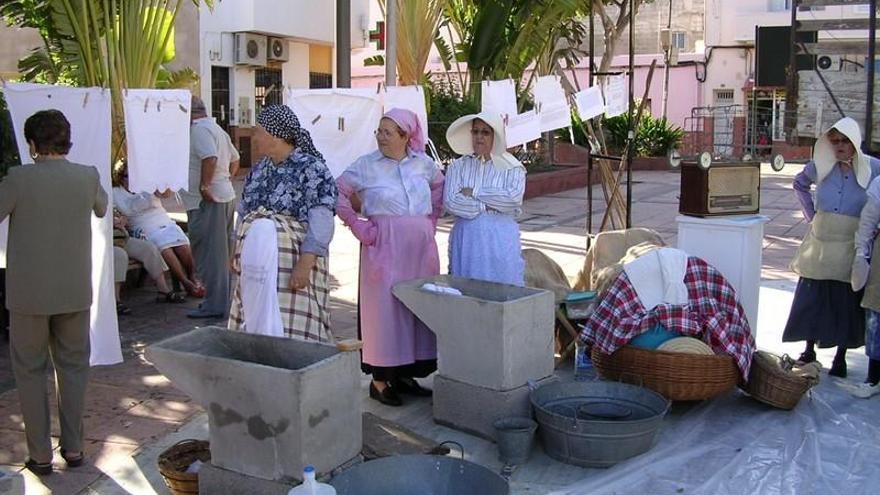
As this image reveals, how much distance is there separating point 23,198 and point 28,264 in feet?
0.96

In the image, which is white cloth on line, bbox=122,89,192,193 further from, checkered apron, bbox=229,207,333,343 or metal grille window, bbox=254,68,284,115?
metal grille window, bbox=254,68,284,115

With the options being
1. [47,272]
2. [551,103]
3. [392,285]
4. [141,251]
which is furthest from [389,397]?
[551,103]

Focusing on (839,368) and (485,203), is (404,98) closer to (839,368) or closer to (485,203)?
(485,203)

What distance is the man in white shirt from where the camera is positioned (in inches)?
301

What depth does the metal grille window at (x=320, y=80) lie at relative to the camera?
2391 cm

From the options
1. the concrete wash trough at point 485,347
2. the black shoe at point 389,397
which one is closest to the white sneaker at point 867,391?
the concrete wash trough at point 485,347

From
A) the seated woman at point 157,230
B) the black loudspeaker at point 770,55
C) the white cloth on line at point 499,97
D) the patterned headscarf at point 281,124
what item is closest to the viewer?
the patterned headscarf at point 281,124

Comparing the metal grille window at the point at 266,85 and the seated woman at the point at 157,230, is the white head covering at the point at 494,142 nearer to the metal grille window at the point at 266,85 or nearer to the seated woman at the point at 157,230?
the seated woman at the point at 157,230

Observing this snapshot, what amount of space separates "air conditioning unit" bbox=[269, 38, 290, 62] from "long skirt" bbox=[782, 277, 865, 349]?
670 inches

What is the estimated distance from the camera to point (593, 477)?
4559 millimetres

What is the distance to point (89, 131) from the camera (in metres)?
5.69

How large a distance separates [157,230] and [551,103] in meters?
3.50

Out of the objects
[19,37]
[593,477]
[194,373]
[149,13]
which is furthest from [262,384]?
[19,37]

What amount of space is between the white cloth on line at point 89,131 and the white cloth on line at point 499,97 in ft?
9.74
